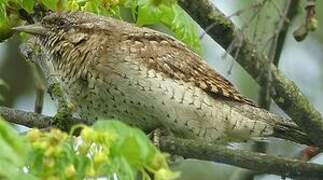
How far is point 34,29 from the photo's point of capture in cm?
517

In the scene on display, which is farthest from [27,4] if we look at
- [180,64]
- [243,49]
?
[243,49]

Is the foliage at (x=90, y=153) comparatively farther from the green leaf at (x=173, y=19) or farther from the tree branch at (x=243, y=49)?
the green leaf at (x=173, y=19)

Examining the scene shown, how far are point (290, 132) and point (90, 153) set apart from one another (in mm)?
2784

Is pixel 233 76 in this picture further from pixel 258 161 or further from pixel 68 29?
pixel 258 161

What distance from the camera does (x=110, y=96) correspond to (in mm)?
4848

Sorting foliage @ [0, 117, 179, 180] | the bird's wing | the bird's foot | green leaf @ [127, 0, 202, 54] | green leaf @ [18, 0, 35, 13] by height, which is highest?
green leaf @ [127, 0, 202, 54]

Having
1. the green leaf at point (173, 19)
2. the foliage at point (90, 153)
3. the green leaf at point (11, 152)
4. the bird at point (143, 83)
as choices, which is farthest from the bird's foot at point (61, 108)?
the green leaf at point (11, 152)

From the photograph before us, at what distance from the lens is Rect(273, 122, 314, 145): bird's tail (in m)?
5.16

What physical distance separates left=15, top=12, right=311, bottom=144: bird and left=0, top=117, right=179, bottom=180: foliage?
203 centimetres

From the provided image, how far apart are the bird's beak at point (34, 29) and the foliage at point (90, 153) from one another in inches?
87.2

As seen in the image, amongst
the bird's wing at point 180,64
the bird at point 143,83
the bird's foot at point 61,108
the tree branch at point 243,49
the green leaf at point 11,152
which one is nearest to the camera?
the green leaf at point 11,152

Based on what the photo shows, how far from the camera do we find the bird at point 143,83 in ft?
16.0

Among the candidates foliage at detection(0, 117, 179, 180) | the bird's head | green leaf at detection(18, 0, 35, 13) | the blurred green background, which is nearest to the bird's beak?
the bird's head

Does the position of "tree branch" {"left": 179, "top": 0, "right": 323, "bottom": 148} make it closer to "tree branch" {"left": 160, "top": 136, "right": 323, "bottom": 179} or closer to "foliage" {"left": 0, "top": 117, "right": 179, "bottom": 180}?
"tree branch" {"left": 160, "top": 136, "right": 323, "bottom": 179}
